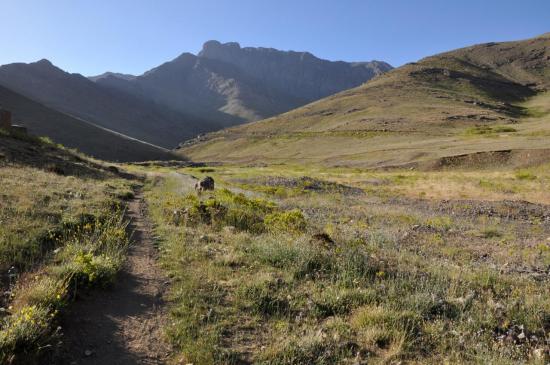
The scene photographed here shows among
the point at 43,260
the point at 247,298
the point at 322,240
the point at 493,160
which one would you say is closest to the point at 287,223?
the point at 322,240

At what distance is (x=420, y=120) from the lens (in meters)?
91.4

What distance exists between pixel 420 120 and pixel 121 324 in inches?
3826

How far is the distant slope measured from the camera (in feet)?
271

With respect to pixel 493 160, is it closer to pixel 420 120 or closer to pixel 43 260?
pixel 43 260

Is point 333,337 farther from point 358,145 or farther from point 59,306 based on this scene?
point 358,145

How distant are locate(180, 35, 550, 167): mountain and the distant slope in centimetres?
1825

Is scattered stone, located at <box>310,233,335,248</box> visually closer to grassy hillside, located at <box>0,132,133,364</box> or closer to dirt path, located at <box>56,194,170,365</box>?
dirt path, located at <box>56,194,170,365</box>

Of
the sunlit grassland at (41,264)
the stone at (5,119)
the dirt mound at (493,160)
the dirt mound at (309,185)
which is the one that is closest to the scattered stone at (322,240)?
the sunlit grassland at (41,264)

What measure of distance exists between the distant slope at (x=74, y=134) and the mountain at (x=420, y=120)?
719 inches

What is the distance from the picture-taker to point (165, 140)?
183 meters

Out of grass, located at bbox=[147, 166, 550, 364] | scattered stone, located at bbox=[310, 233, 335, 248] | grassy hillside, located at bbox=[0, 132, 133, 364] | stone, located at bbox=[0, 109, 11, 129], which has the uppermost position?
stone, located at bbox=[0, 109, 11, 129]

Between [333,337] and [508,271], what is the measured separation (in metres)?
6.12

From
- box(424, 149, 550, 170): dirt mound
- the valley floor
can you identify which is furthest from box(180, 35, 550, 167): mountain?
the valley floor

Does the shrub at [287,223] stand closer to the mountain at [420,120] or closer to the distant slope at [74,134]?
the mountain at [420,120]
